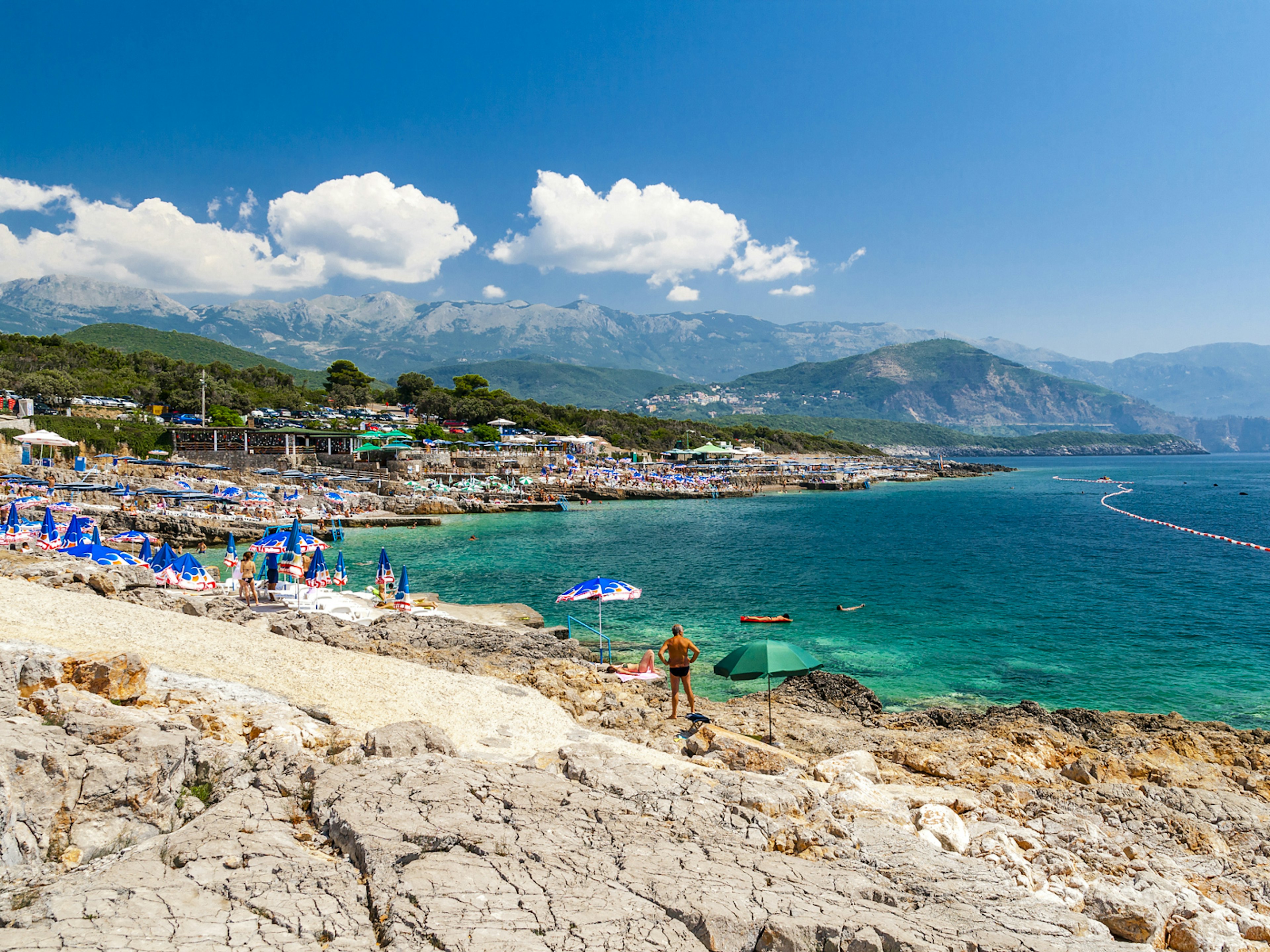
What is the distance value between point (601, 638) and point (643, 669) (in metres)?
2.13

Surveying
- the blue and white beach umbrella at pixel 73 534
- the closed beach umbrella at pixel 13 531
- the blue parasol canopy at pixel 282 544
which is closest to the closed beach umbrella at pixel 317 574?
the blue parasol canopy at pixel 282 544

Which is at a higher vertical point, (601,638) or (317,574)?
(317,574)

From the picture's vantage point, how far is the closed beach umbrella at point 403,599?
1856 cm

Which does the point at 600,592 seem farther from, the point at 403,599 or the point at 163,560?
the point at 163,560

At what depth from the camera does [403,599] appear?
18.9 metres

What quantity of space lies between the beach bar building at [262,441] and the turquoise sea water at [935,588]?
2176cm

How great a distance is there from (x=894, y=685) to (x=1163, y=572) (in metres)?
21.1

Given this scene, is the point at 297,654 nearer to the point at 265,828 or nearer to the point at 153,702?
the point at 153,702

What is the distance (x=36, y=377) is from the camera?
58250mm

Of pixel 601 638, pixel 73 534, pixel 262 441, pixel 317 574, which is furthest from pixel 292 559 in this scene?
pixel 262 441

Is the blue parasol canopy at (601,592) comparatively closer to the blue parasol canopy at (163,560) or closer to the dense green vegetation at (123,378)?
the blue parasol canopy at (163,560)

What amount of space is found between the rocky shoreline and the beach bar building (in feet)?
176

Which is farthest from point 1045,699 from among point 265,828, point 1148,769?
point 265,828

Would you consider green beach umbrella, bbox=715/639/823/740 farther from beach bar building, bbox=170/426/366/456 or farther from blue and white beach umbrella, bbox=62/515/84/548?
beach bar building, bbox=170/426/366/456
